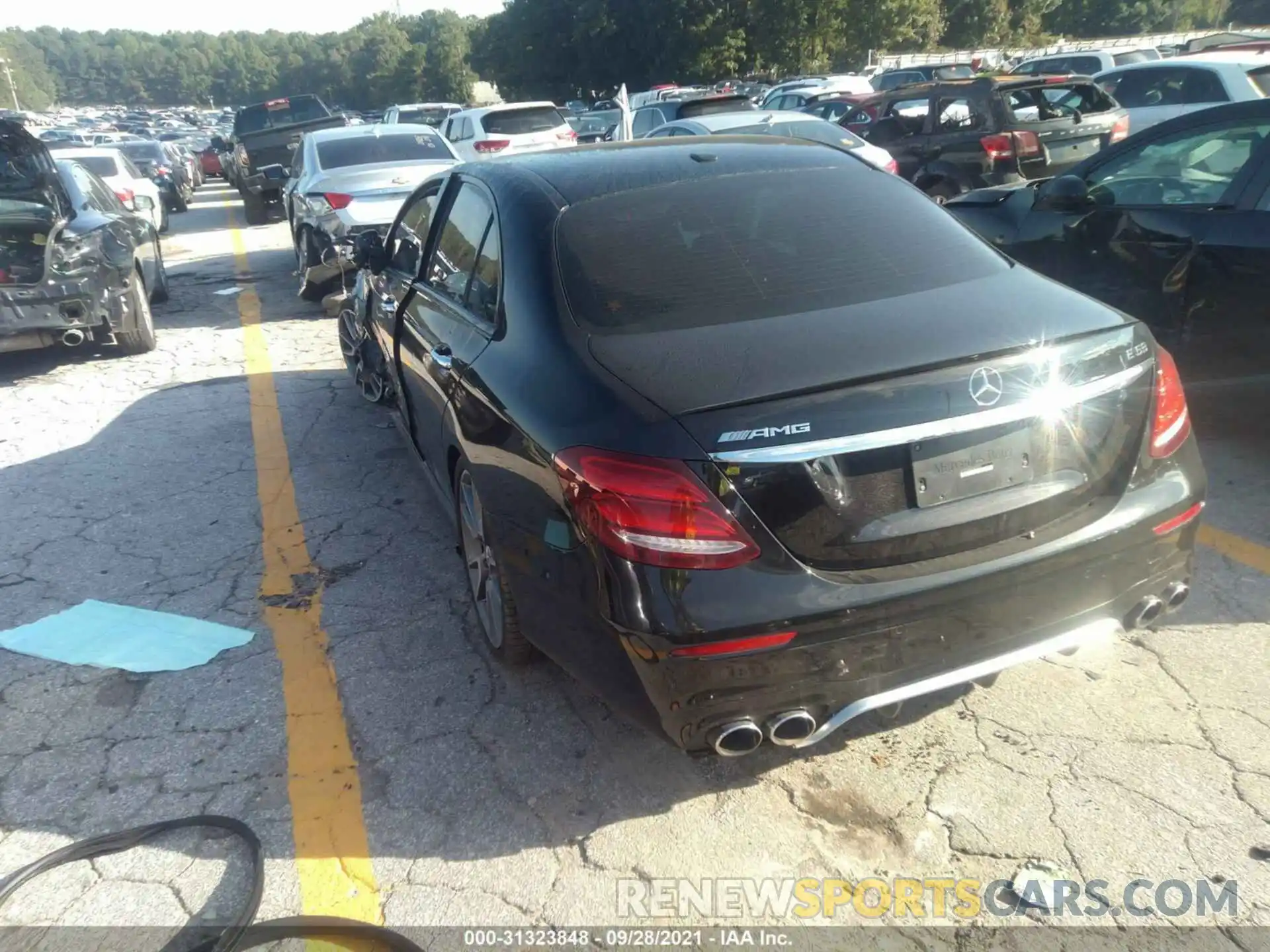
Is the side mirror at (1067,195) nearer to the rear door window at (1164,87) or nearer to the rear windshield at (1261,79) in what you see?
the rear door window at (1164,87)

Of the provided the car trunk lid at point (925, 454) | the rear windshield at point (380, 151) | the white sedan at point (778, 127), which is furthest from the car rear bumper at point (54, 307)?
the car trunk lid at point (925, 454)

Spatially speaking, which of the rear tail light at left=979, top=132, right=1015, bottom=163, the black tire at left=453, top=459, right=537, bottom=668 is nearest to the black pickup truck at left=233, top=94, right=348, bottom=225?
the rear tail light at left=979, top=132, right=1015, bottom=163

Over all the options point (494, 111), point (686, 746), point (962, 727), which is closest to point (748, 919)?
point (686, 746)

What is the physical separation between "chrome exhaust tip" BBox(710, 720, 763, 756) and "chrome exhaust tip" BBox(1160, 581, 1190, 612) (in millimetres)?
1298

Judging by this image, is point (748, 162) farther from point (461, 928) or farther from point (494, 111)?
point (494, 111)

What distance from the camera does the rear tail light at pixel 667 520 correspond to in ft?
8.02

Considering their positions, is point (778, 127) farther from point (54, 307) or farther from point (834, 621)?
point (834, 621)

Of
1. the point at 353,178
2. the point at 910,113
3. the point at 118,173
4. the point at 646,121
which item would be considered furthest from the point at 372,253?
the point at 646,121

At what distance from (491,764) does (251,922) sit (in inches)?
32.2

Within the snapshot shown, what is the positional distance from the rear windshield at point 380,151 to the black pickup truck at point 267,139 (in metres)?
5.94

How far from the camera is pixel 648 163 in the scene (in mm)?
3752

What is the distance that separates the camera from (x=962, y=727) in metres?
3.23

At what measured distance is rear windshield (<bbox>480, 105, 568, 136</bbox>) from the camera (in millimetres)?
16609

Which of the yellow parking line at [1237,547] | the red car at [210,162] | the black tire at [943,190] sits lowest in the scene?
the red car at [210,162]
